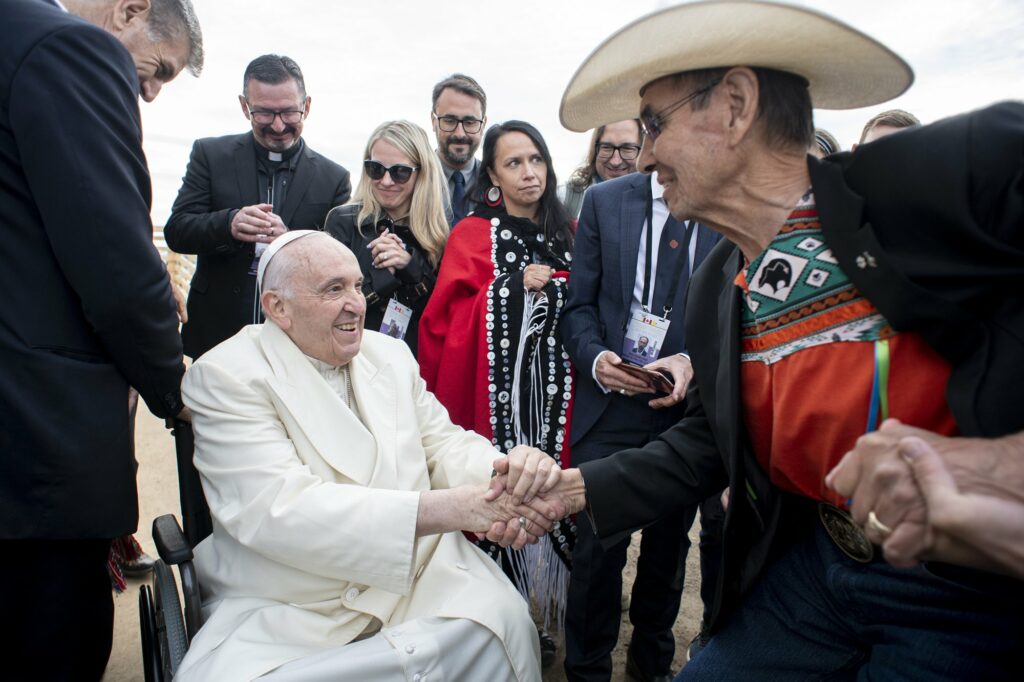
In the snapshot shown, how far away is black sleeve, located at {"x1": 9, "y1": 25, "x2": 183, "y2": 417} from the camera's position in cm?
182

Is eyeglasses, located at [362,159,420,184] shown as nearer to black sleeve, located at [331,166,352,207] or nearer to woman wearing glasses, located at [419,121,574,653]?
woman wearing glasses, located at [419,121,574,653]

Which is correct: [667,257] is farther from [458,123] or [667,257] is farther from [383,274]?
[458,123]

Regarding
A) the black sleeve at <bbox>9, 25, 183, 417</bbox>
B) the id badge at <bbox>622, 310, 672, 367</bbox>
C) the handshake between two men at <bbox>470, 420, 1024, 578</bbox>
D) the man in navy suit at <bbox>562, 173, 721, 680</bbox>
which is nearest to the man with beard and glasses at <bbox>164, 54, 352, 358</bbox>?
the black sleeve at <bbox>9, 25, 183, 417</bbox>

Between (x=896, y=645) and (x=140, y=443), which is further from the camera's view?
(x=140, y=443)

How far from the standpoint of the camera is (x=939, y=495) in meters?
1.04

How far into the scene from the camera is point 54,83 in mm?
1821

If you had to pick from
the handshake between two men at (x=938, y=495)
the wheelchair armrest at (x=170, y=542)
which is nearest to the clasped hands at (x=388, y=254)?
the wheelchair armrest at (x=170, y=542)

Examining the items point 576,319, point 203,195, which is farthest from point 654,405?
point 203,195

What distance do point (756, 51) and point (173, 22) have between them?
6.35ft

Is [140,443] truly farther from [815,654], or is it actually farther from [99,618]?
[815,654]

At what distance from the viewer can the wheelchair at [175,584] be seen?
1.94 m

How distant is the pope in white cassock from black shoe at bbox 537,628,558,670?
1.15m

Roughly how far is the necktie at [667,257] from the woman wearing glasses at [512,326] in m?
0.50

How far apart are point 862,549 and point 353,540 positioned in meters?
1.31
